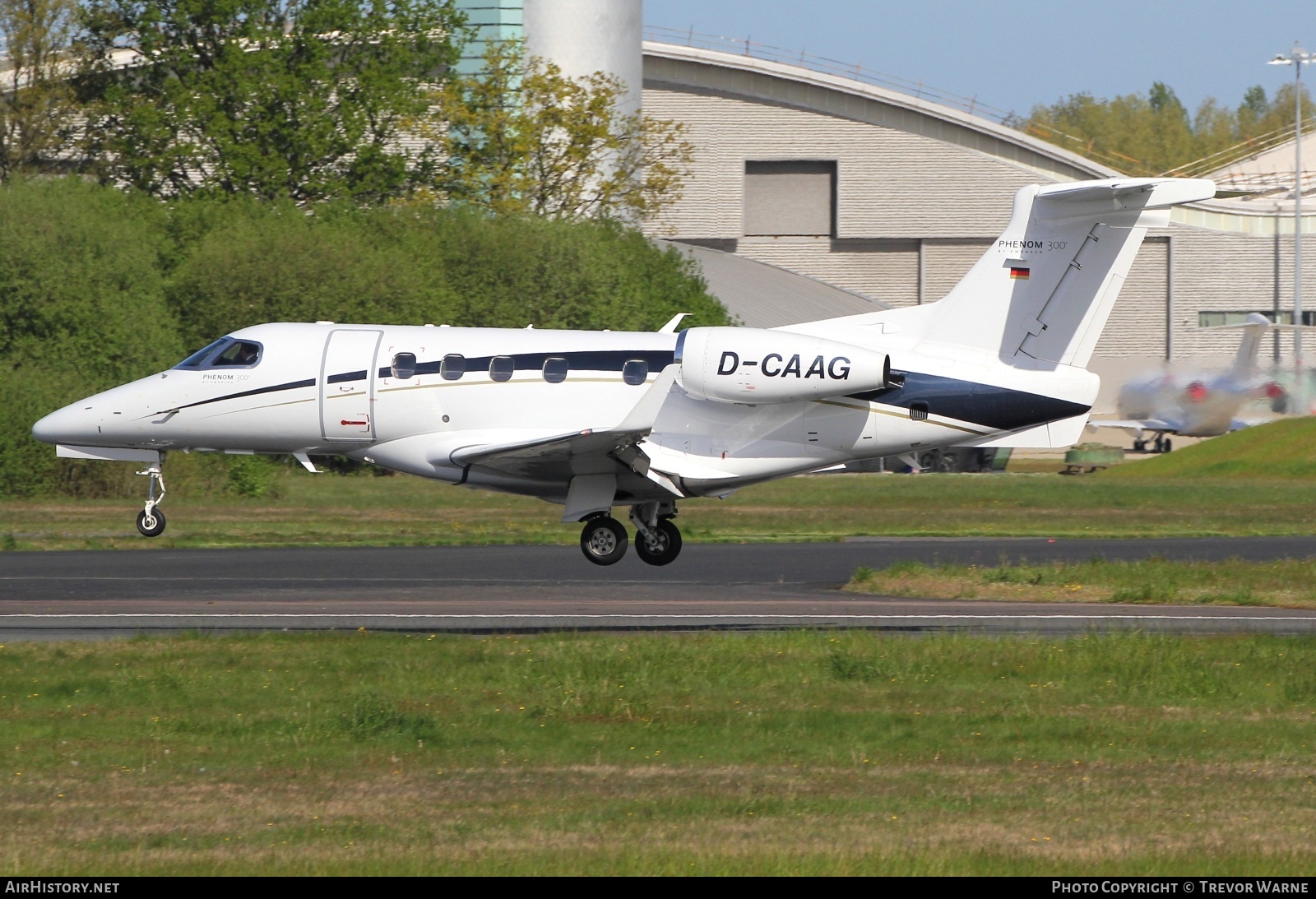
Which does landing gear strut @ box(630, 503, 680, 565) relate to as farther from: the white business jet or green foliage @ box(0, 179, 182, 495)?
green foliage @ box(0, 179, 182, 495)

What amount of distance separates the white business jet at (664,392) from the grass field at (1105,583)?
3.08m

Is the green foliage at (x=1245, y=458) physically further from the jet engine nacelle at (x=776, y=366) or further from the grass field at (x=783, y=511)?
the jet engine nacelle at (x=776, y=366)

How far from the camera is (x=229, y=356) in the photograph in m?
23.1

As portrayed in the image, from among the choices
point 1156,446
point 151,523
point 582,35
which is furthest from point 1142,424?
point 151,523

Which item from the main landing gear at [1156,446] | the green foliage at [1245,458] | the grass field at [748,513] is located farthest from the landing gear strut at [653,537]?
the main landing gear at [1156,446]

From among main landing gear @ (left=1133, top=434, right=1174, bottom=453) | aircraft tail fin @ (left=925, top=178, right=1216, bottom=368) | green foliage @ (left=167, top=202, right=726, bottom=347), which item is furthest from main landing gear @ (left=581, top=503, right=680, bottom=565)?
main landing gear @ (left=1133, top=434, right=1174, bottom=453)

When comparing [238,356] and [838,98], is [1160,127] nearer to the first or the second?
[838,98]

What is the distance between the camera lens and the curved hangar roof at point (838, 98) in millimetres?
71875

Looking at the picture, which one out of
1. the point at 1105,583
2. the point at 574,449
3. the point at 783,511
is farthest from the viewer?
the point at 783,511

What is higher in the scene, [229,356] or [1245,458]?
[229,356]

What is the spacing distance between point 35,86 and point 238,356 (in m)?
42.5

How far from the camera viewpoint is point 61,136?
61.8 meters

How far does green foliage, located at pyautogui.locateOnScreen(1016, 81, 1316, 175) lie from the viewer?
152250 mm
